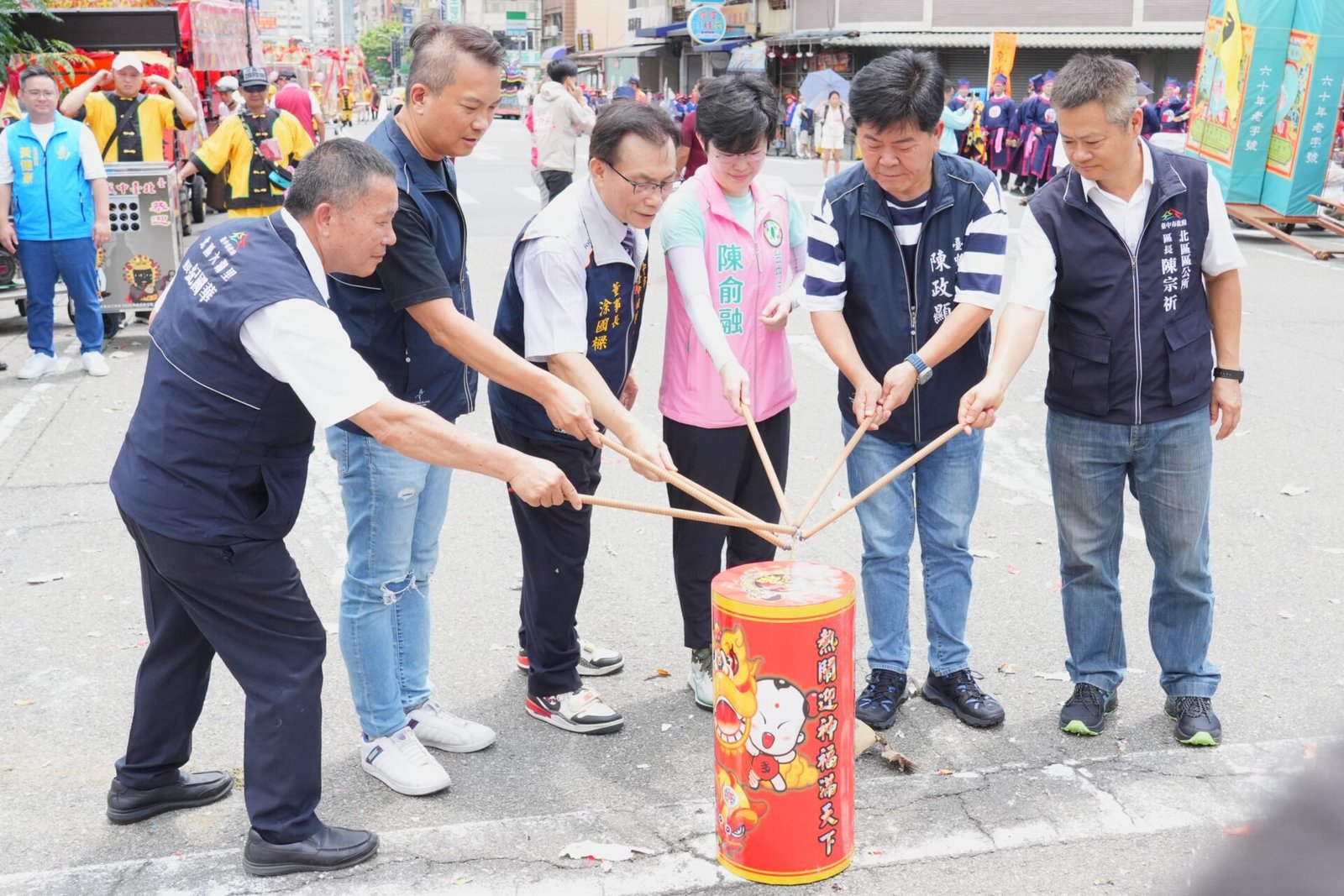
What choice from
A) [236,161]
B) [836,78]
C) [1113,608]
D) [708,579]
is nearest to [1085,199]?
[1113,608]

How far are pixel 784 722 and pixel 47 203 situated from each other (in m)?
6.89

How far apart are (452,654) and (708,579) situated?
3.41 feet

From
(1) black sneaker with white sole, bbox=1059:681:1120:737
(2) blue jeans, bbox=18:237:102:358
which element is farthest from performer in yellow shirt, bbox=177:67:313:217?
(1) black sneaker with white sole, bbox=1059:681:1120:737

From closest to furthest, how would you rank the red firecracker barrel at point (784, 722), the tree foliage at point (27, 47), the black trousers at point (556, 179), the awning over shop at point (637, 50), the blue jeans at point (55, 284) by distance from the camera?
1. the red firecracker barrel at point (784, 722)
2. the blue jeans at point (55, 284)
3. the tree foliage at point (27, 47)
4. the black trousers at point (556, 179)
5. the awning over shop at point (637, 50)

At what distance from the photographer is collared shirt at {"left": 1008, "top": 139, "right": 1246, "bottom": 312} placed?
3.60m

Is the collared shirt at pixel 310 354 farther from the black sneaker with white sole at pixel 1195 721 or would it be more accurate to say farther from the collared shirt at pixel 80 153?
the collared shirt at pixel 80 153

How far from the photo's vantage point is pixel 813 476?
645 cm

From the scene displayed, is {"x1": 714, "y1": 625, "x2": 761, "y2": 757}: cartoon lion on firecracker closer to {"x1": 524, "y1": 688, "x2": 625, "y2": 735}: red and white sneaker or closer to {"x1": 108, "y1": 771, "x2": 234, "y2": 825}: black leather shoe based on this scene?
{"x1": 524, "y1": 688, "x2": 625, "y2": 735}: red and white sneaker

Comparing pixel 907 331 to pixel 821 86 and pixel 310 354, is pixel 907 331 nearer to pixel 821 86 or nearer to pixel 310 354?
pixel 310 354

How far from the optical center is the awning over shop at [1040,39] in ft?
121

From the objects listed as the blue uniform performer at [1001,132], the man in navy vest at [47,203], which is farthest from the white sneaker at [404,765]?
the blue uniform performer at [1001,132]

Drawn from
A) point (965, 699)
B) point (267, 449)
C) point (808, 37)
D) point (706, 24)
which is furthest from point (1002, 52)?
point (267, 449)

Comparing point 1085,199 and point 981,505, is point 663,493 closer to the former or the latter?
point 981,505

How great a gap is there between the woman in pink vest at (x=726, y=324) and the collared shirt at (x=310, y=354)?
1275 millimetres
